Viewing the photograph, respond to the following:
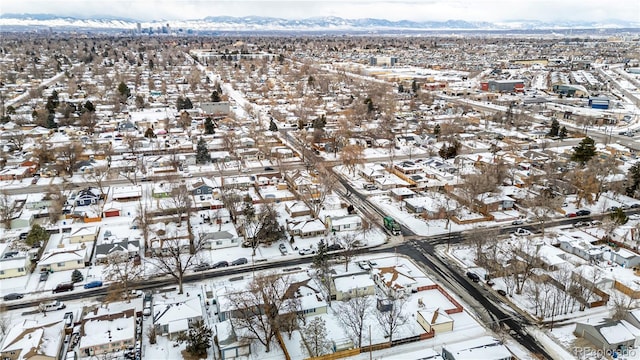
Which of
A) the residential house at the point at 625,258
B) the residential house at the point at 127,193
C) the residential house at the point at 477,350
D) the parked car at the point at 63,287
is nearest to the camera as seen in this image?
the residential house at the point at 477,350

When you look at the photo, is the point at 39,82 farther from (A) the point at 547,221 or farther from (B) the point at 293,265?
(A) the point at 547,221

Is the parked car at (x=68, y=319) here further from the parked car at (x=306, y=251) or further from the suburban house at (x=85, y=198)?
the suburban house at (x=85, y=198)

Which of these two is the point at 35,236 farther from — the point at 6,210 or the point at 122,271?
the point at 122,271

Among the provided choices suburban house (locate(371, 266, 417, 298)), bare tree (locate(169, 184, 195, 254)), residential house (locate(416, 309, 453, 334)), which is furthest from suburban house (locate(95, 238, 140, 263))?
residential house (locate(416, 309, 453, 334))

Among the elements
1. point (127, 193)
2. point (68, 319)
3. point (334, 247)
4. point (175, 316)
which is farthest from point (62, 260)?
point (334, 247)

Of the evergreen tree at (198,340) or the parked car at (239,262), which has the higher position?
the evergreen tree at (198,340)

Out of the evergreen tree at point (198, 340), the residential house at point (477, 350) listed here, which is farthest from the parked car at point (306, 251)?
the residential house at point (477, 350)

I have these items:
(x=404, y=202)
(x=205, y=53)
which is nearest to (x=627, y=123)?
(x=404, y=202)
